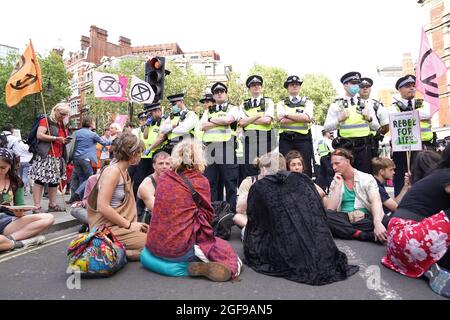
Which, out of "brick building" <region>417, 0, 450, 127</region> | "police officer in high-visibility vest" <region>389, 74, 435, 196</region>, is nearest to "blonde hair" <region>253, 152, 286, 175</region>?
"police officer in high-visibility vest" <region>389, 74, 435, 196</region>

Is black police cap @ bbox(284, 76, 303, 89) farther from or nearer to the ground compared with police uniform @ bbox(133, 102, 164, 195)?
farther from the ground

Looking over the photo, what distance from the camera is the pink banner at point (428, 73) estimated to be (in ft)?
19.6

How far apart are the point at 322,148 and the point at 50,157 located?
6.89m

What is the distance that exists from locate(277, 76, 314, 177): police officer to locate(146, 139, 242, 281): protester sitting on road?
308 centimetres

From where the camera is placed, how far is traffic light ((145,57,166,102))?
27.4 feet

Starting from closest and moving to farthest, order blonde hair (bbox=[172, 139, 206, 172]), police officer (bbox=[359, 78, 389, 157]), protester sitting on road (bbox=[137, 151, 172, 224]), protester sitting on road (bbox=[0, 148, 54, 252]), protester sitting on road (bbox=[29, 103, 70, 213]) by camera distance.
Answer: blonde hair (bbox=[172, 139, 206, 172])
protester sitting on road (bbox=[0, 148, 54, 252])
protester sitting on road (bbox=[137, 151, 172, 224])
police officer (bbox=[359, 78, 389, 157])
protester sitting on road (bbox=[29, 103, 70, 213])

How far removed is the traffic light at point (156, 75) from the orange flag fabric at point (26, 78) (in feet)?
7.22

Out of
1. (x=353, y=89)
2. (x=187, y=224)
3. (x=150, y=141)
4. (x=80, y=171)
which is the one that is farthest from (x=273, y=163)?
(x=80, y=171)

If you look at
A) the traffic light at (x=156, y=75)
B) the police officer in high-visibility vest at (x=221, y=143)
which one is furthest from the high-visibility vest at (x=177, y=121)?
the traffic light at (x=156, y=75)

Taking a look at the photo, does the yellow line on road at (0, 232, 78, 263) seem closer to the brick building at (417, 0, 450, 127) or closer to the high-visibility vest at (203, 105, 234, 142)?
the high-visibility vest at (203, 105, 234, 142)

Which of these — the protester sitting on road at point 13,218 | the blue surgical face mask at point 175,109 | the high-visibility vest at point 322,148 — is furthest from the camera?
the high-visibility vest at point 322,148

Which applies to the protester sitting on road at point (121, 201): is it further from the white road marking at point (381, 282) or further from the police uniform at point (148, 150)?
the police uniform at point (148, 150)

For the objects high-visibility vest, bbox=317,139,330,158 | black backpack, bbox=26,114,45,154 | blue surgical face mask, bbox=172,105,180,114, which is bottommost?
high-visibility vest, bbox=317,139,330,158
